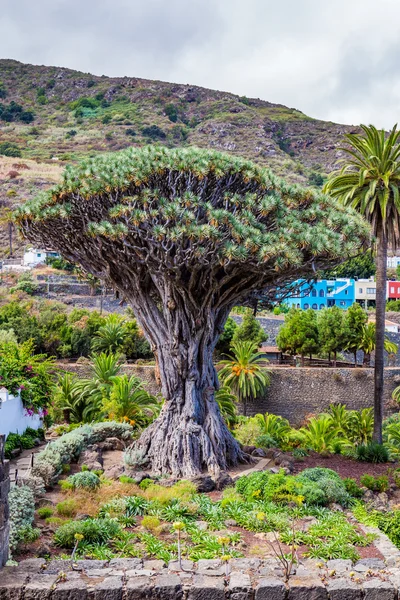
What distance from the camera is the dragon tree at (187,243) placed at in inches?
501

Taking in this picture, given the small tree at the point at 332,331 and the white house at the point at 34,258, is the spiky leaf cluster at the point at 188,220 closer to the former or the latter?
the small tree at the point at 332,331

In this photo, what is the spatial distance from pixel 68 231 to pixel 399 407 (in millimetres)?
20556

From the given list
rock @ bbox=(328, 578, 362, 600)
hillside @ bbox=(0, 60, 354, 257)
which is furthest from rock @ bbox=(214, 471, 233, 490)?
hillside @ bbox=(0, 60, 354, 257)

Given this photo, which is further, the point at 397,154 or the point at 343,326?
the point at 343,326

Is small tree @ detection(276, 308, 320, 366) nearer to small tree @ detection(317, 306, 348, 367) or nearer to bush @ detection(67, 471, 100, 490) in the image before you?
small tree @ detection(317, 306, 348, 367)

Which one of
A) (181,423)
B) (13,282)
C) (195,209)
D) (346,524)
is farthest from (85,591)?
(13,282)

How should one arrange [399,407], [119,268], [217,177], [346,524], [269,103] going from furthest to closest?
1. [269,103]
2. [399,407]
3. [119,268]
4. [217,177]
5. [346,524]

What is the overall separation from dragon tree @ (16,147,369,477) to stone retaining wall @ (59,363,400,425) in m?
15.3

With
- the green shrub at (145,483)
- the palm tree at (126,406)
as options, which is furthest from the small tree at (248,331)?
the green shrub at (145,483)

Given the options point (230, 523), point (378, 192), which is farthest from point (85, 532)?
point (378, 192)

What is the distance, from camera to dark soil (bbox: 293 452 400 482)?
1406 cm

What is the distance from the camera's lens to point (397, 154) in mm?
16812

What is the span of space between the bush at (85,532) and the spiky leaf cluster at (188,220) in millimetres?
5422

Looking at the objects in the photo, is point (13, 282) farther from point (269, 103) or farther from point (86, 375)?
point (269, 103)
